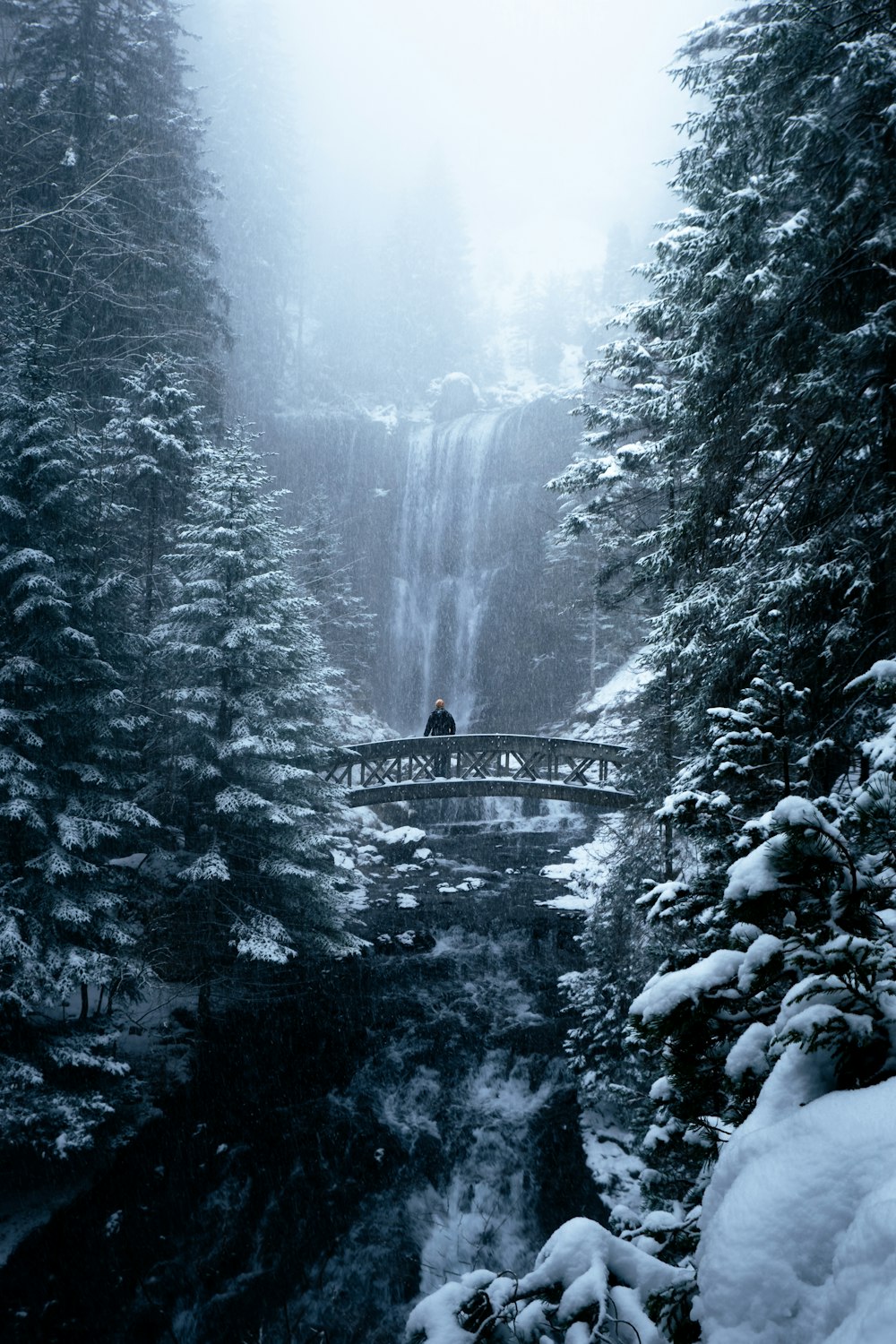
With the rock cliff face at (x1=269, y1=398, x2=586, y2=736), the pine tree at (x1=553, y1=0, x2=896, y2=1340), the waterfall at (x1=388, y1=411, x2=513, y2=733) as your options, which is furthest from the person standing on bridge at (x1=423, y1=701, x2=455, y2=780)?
the waterfall at (x1=388, y1=411, x2=513, y2=733)

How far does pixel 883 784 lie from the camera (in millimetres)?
2285

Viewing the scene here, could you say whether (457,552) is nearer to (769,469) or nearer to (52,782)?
(769,469)

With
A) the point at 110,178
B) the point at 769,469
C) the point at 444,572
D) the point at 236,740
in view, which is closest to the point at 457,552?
the point at 444,572

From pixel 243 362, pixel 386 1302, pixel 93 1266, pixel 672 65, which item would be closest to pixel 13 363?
pixel 672 65

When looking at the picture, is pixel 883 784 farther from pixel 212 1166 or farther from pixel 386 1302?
pixel 212 1166

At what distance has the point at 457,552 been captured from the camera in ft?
129

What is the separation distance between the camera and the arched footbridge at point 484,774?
19.7m

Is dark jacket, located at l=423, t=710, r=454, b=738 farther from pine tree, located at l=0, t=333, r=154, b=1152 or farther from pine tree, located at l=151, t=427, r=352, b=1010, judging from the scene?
pine tree, located at l=0, t=333, r=154, b=1152

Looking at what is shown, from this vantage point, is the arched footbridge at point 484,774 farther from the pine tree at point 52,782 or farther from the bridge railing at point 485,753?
the pine tree at point 52,782

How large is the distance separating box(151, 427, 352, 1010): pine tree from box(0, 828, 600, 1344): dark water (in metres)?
2.17

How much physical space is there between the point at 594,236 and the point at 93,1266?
112m

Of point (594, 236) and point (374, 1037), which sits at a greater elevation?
point (594, 236)

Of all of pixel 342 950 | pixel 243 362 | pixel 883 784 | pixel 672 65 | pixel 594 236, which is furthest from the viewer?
pixel 594 236

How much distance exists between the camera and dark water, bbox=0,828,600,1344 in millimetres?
7688
